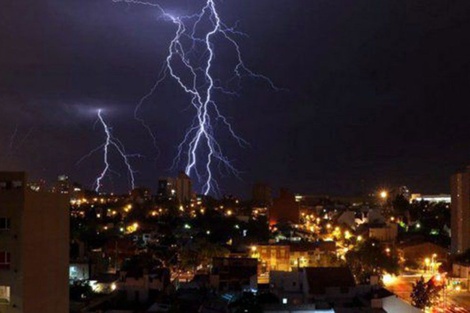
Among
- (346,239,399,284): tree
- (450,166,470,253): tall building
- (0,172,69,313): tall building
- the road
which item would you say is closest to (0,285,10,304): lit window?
(0,172,69,313): tall building

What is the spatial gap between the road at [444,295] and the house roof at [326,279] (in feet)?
11.8

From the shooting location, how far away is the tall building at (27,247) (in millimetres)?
5891

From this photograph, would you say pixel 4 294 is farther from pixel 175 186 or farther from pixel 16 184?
pixel 175 186

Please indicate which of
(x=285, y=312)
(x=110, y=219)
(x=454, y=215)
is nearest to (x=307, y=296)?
(x=285, y=312)

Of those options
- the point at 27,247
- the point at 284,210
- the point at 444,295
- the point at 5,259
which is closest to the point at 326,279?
the point at 444,295

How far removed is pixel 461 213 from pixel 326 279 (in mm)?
17097

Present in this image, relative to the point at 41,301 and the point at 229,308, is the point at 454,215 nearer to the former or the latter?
the point at 229,308

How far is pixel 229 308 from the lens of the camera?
52.6 ft

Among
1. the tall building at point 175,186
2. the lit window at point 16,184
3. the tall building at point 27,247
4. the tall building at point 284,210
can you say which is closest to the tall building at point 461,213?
the tall building at point 284,210

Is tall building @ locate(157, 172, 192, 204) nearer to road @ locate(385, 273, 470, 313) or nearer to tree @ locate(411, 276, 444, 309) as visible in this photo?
road @ locate(385, 273, 470, 313)

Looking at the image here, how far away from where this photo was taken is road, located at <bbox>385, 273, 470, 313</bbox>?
2072 cm

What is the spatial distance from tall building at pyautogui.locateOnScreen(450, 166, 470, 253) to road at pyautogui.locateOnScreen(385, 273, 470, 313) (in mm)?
5220

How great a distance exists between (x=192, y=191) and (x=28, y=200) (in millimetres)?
69534

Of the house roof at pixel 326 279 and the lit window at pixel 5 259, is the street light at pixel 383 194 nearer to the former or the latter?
the house roof at pixel 326 279
